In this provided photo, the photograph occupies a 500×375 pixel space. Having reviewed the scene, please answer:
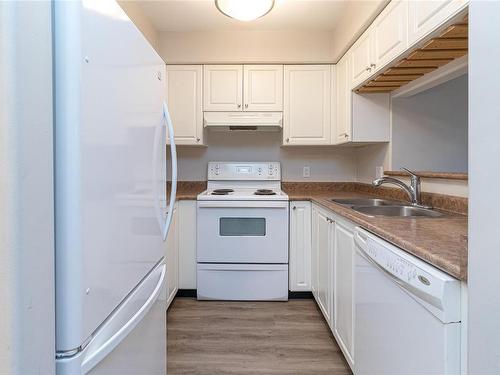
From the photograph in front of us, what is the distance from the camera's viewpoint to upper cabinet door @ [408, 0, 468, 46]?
45.8 inches

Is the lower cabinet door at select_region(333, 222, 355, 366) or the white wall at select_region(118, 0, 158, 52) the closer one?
the lower cabinet door at select_region(333, 222, 355, 366)

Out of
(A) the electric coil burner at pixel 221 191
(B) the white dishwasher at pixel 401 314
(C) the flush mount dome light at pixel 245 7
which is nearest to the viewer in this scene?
(B) the white dishwasher at pixel 401 314

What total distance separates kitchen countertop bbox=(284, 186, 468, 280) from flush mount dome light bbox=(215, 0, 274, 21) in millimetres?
1376

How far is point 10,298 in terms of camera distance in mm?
480

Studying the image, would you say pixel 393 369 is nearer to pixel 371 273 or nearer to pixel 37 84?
pixel 371 273

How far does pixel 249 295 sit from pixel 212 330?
20.9 inches

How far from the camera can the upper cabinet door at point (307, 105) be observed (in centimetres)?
283

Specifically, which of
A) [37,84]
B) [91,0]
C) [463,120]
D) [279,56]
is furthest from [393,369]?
[279,56]

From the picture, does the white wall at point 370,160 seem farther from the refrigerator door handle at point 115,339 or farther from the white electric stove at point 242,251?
the refrigerator door handle at point 115,339

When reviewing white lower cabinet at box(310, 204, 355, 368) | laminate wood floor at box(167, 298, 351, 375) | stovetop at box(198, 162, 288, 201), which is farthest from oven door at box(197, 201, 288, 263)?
stovetop at box(198, 162, 288, 201)

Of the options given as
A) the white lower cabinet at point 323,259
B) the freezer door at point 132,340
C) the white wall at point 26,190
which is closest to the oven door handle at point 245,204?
the white lower cabinet at point 323,259

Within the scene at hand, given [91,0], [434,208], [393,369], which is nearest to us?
[91,0]

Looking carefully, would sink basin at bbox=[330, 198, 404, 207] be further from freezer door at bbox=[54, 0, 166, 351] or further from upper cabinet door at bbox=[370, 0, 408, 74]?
freezer door at bbox=[54, 0, 166, 351]

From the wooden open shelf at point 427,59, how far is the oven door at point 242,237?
1214 millimetres
